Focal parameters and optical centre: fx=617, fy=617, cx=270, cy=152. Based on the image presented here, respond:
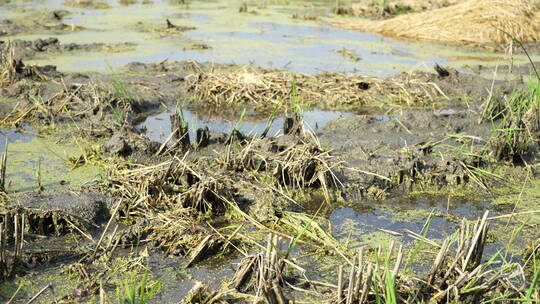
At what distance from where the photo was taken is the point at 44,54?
695 centimetres

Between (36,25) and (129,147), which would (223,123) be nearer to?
(129,147)

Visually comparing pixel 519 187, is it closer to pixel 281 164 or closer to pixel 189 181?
pixel 281 164

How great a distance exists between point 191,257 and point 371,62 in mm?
4985

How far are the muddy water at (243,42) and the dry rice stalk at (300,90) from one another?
1.11 feet

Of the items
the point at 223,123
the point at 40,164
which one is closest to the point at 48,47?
the point at 223,123

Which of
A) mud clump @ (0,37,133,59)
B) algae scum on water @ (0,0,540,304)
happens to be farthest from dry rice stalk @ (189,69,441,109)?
mud clump @ (0,37,133,59)

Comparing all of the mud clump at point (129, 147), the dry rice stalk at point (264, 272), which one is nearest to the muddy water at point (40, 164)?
the mud clump at point (129, 147)

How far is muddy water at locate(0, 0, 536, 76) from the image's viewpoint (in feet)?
23.0

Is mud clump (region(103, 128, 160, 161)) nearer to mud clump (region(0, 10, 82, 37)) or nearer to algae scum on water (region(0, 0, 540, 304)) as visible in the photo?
algae scum on water (region(0, 0, 540, 304))

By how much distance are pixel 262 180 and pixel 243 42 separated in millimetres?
4795

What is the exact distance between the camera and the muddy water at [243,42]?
7.00 metres

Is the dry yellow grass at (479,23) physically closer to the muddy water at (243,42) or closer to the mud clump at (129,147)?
the muddy water at (243,42)

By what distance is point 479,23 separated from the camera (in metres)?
8.70

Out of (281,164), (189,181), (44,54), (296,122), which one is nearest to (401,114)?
(296,122)
